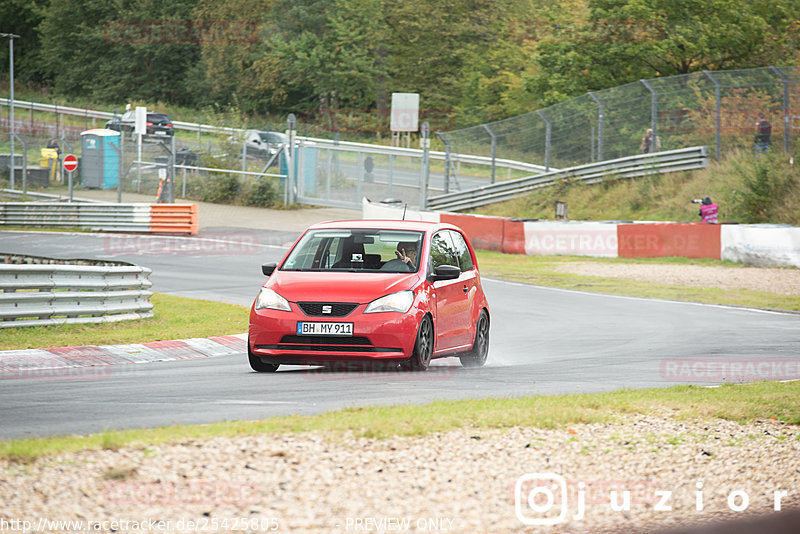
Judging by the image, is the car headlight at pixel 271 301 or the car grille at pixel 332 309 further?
the car headlight at pixel 271 301

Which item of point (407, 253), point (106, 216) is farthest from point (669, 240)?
point (106, 216)

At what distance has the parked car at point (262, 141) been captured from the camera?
154 feet

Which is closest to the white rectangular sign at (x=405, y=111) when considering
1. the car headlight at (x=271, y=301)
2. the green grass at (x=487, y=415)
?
the car headlight at (x=271, y=301)

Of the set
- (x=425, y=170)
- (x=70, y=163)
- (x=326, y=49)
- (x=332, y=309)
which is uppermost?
(x=326, y=49)

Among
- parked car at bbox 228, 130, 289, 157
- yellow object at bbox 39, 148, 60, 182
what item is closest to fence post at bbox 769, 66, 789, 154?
parked car at bbox 228, 130, 289, 157

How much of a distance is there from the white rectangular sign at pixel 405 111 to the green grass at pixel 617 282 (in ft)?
39.5

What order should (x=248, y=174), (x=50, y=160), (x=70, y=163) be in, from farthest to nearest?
(x=50, y=160) → (x=248, y=174) → (x=70, y=163)

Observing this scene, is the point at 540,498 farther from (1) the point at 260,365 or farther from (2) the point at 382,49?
(2) the point at 382,49

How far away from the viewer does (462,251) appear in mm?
12664

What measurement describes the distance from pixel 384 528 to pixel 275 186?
39820mm

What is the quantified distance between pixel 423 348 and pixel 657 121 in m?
25.5

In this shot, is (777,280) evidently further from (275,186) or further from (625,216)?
(275,186)

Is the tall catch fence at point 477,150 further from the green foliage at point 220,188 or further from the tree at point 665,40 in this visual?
the tree at point 665,40

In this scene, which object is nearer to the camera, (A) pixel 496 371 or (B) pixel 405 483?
(B) pixel 405 483
